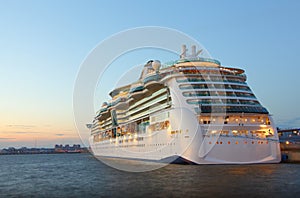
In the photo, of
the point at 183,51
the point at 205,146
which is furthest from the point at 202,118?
the point at 183,51

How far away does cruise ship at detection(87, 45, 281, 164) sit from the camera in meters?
31.5

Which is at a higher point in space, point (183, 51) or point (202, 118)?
point (183, 51)

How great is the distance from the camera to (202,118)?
3319 centimetres

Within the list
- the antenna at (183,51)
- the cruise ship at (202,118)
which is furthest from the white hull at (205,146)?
the antenna at (183,51)

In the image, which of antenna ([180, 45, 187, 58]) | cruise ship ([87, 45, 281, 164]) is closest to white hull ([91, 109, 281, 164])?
cruise ship ([87, 45, 281, 164])

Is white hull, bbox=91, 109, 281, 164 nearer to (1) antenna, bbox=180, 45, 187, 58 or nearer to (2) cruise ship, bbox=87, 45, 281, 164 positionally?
(2) cruise ship, bbox=87, 45, 281, 164

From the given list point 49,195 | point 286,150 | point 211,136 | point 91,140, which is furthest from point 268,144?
point 91,140

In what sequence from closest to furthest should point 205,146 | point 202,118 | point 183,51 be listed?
point 205,146 < point 202,118 < point 183,51

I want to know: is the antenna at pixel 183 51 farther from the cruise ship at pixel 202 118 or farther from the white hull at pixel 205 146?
the white hull at pixel 205 146

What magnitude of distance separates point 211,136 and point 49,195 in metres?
16.2

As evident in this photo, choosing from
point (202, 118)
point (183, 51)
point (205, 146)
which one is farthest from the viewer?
point (183, 51)

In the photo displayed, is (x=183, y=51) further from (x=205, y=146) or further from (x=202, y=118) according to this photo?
(x=205, y=146)

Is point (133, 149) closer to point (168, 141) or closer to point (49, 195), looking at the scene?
point (168, 141)

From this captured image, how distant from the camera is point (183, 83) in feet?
119
